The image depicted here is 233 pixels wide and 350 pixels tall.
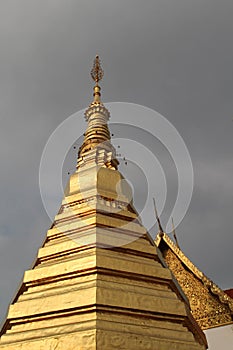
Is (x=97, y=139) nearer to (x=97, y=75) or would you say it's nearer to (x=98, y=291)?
(x=97, y=75)

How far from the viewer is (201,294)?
639cm

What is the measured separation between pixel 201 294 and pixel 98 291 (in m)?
2.51

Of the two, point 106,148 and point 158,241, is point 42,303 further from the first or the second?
point 106,148

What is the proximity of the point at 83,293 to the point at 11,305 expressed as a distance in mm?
1045

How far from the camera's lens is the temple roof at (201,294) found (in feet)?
20.1

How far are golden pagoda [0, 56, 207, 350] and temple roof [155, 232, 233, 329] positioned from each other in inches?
34.5

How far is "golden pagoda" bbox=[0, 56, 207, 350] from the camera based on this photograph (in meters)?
4.22

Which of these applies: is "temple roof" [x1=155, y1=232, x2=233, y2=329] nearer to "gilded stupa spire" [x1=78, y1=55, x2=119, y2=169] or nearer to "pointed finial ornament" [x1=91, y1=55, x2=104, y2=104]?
"gilded stupa spire" [x1=78, y1=55, x2=119, y2=169]

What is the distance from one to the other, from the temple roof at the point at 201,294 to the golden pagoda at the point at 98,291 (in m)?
0.88

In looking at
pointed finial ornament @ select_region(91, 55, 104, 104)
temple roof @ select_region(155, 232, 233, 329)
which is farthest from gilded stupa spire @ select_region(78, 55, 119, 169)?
temple roof @ select_region(155, 232, 233, 329)

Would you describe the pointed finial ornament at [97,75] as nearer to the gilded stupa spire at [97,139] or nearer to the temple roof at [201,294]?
the gilded stupa spire at [97,139]

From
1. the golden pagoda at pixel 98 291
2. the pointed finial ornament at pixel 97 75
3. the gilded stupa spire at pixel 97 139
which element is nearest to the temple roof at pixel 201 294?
the golden pagoda at pixel 98 291

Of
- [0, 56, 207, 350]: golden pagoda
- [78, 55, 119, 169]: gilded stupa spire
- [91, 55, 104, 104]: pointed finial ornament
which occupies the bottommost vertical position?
[0, 56, 207, 350]: golden pagoda

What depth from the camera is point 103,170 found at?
6.87 meters
